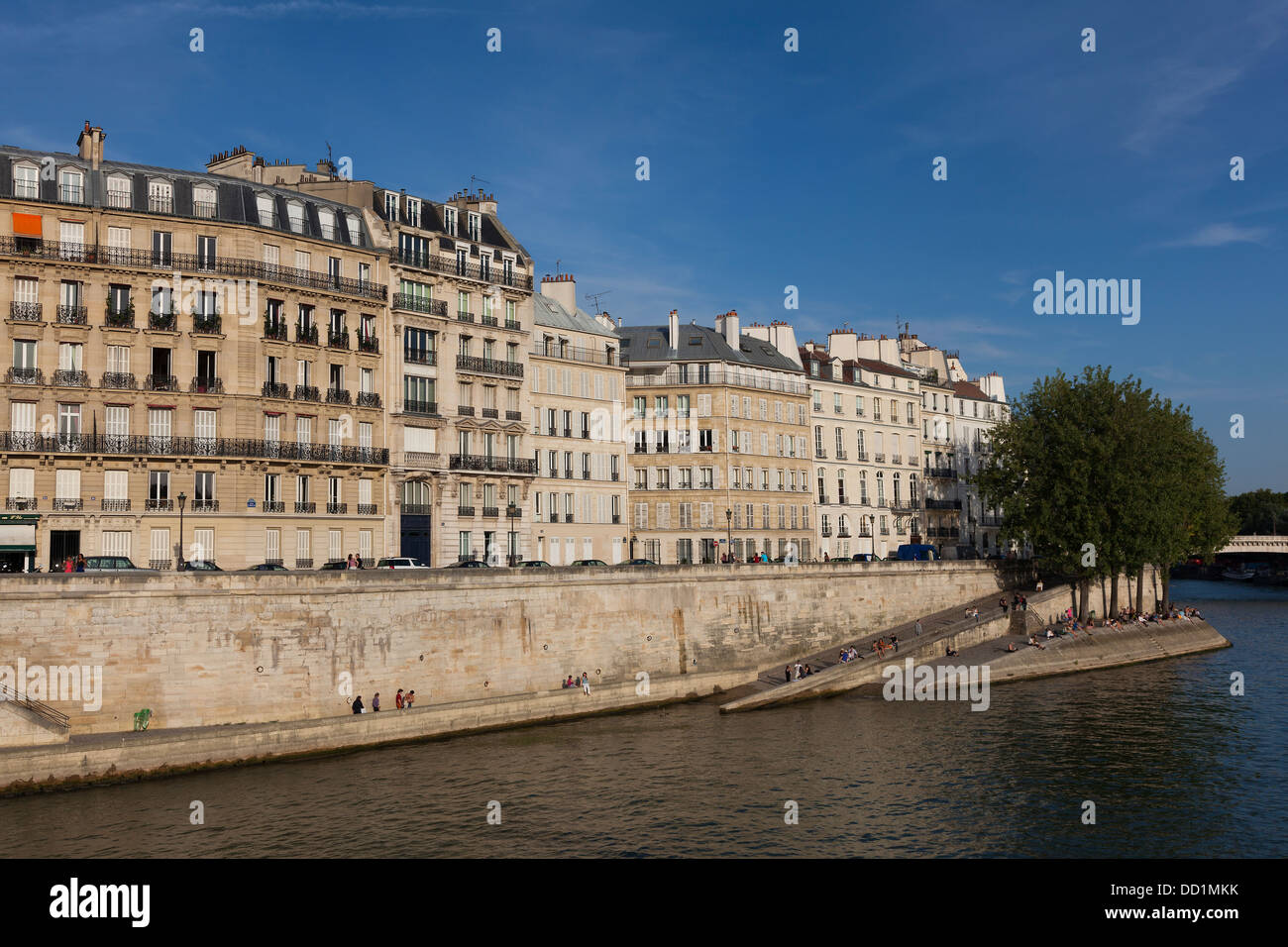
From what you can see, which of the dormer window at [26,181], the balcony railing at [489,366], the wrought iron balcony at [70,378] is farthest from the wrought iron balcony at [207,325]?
the balcony railing at [489,366]

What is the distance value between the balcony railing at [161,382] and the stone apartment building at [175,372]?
0.28ft

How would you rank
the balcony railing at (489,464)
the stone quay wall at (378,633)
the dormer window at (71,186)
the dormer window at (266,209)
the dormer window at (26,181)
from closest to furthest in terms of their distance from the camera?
the stone quay wall at (378,633), the dormer window at (26,181), the dormer window at (71,186), the dormer window at (266,209), the balcony railing at (489,464)

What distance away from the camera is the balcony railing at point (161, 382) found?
48.3 meters

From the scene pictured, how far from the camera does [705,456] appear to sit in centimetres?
7456

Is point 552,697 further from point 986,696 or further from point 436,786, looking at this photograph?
point 986,696

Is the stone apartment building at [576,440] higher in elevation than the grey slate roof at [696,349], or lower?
lower

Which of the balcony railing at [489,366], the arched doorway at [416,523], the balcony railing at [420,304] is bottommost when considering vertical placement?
the arched doorway at [416,523]

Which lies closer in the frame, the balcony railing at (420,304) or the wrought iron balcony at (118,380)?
the wrought iron balcony at (118,380)

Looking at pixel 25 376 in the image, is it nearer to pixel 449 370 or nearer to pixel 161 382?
pixel 161 382

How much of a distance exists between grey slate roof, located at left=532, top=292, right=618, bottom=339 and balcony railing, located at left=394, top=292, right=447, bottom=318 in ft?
26.4

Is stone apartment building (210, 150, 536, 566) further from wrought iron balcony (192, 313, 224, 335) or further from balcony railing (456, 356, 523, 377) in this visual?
wrought iron balcony (192, 313, 224, 335)

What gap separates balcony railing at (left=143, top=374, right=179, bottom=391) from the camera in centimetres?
4831

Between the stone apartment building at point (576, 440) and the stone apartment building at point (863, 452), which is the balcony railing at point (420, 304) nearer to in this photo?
the stone apartment building at point (576, 440)

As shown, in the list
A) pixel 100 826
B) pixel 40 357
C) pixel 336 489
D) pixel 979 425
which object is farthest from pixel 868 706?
pixel 979 425
